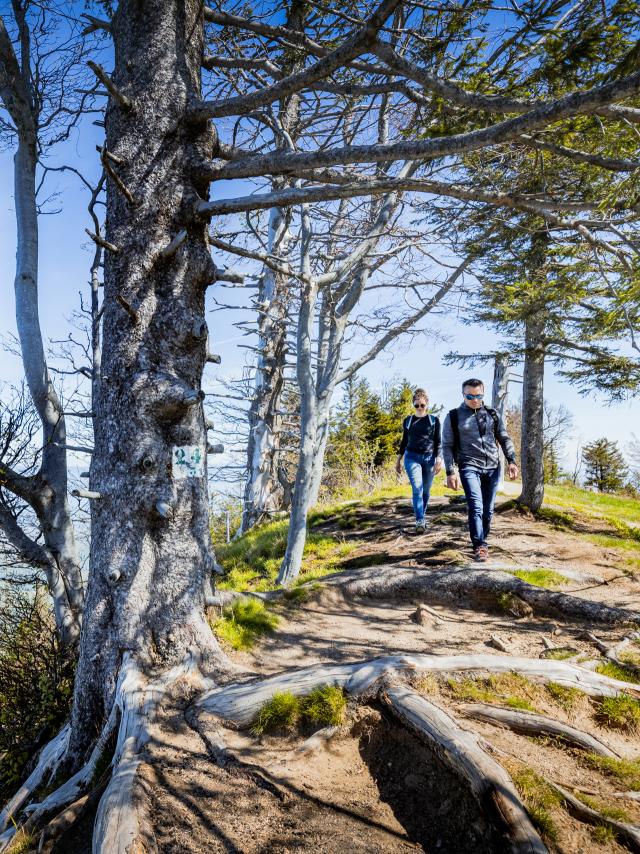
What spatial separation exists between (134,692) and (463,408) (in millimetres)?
4601

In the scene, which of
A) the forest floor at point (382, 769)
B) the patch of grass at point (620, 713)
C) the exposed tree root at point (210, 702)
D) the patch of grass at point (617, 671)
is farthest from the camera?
the patch of grass at point (617, 671)

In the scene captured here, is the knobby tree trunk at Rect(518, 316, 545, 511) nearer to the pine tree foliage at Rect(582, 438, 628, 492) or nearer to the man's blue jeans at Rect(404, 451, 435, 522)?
the man's blue jeans at Rect(404, 451, 435, 522)

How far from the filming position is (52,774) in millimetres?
2961

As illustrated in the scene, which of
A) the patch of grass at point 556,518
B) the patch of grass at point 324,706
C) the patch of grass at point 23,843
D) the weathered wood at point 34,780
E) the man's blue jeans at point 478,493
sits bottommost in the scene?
the weathered wood at point 34,780

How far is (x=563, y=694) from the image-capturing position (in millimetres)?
2795

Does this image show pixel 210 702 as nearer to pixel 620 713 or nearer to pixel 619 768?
Result: pixel 619 768

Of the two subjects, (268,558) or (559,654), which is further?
(268,558)

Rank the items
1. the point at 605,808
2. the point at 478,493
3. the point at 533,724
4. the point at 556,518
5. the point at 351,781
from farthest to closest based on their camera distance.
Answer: the point at 556,518 → the point at 478,493 → the point at 533,724 → the point at 351,781 → the point at 605,808

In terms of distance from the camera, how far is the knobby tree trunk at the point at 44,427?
4.84 m

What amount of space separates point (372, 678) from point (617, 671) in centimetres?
176

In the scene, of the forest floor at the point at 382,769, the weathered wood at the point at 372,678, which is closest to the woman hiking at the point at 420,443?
the forest floor at the point at 382,769

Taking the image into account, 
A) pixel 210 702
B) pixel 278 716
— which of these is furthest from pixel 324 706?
pixel 210 702

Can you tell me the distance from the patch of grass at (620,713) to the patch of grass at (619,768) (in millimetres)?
354

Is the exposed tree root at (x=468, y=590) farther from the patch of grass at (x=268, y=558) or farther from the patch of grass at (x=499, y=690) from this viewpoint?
the patch of grass at (x=499, y=690)
